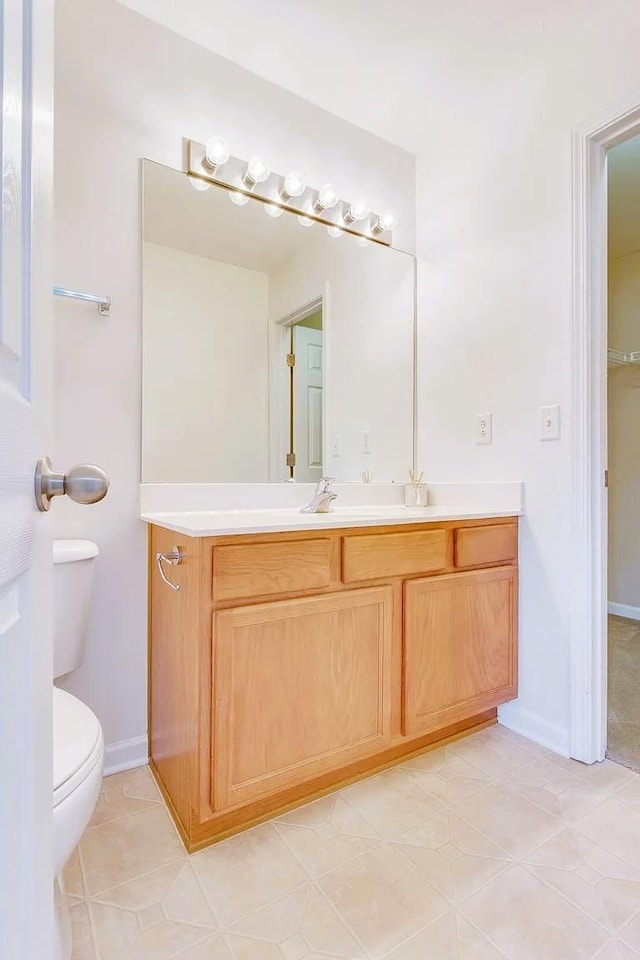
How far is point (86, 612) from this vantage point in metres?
1.41

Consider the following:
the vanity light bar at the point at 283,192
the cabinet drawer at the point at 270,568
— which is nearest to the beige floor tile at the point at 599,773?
the cabinet drawer at the point at 270,568

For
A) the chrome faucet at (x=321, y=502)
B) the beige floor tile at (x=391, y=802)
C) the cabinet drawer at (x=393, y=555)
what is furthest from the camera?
the chrome faucet at (x=321, y=502)

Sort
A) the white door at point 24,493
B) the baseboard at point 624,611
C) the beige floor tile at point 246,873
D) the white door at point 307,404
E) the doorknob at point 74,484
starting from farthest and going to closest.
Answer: the baseboard at point 624,611
the white door at point 307,404
the beige floor tile at point 246,873
the doorknob at point 74,484
the white door at point 24,493

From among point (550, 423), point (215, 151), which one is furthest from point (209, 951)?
point (215, 151)

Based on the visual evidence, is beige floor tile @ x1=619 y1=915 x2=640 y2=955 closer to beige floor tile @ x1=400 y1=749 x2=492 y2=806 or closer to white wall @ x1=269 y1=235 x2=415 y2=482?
beige floor tile @ x1=400 y1=749 x2=492 y2=806

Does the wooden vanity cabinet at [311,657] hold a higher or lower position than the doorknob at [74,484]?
lower

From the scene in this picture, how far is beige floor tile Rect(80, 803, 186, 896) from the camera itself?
3.65ft

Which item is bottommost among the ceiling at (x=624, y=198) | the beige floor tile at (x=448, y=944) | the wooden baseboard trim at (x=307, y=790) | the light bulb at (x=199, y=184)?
the beige floor tile at (x=448, y=944)

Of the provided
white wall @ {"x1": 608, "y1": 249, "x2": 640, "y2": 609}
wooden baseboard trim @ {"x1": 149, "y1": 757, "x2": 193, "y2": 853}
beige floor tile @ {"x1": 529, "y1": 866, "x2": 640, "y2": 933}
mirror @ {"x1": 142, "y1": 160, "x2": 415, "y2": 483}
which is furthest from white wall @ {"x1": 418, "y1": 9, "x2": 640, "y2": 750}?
white wall @ {"x1": 608, "y1": 249, "x2": 640, "y2": 609}

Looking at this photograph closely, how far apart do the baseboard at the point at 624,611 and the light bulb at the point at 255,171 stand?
10.7ft

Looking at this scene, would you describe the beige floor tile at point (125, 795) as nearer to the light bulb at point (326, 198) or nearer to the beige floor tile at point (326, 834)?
the beige floor tile at point (326, 834)

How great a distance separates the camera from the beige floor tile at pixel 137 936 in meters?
0.93

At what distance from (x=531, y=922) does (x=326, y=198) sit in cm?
225

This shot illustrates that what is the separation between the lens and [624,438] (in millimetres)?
3225
